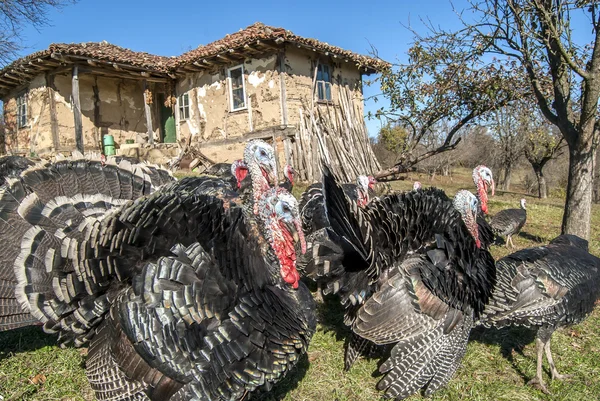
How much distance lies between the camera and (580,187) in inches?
→ 245

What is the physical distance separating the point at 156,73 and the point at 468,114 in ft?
35.6

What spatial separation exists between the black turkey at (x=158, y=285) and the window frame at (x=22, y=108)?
560 inches

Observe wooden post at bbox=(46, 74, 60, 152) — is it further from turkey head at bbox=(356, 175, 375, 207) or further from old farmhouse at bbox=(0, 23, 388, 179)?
turkey head at bbox=(356, 175, 375, 207)

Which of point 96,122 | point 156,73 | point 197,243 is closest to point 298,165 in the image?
point 156,73

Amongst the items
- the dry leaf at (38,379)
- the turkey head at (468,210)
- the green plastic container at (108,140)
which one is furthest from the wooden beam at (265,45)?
the dry leaf at (38,379)

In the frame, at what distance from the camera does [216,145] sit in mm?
13367

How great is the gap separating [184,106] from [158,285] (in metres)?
13.1

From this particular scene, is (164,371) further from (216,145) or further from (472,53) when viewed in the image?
(216,145)

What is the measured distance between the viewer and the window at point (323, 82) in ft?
42.9

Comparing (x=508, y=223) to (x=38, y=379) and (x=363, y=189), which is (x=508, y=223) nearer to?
(x=363, y=189)

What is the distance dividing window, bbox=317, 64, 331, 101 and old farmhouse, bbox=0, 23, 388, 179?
0.03 m

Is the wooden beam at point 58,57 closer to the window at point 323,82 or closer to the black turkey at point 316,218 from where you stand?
the window at point 323,82

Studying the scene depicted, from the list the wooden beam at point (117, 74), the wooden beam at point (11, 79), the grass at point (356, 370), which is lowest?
the grass at point (356, 370)

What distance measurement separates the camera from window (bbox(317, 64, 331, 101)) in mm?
13070
